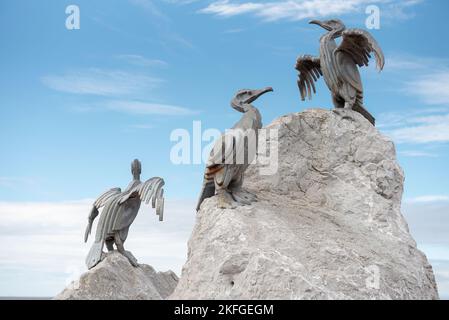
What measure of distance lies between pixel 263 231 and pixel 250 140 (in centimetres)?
115

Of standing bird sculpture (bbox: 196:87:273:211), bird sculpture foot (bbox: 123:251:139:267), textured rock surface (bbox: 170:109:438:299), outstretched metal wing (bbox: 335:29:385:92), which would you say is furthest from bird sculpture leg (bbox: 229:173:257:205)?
bird sculpture foot (bbox: 123:251:139:267)

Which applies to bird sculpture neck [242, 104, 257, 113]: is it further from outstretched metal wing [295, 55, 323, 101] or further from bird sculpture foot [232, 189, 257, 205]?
outstretched metal wing [295, 55, 323, 101]

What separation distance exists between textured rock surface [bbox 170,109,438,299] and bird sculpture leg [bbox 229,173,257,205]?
0.35 ft

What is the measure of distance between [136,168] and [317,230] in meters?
4.53

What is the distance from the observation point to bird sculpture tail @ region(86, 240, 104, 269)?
11.0 metres

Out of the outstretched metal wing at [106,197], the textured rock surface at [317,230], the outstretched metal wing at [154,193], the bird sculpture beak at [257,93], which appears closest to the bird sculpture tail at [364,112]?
the textured rock surface at [317,230]

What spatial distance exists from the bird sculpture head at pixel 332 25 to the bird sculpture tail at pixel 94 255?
511cm

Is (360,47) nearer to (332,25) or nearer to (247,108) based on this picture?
(332,25)

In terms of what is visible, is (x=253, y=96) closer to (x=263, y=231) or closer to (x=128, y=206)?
(x=263, y=231)

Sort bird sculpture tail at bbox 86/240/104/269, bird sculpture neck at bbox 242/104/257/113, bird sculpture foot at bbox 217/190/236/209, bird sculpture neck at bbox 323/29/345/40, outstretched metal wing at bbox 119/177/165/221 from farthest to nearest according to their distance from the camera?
bird sculpture tail at bbox 86/240/104/269 → bird sculpture neck at bbox 323/29/345/40 → outstretched metal wing at bbox 119/177/165/221 → bird sculpture neck at bbox 242/104/257/113 → bird sculpture foot at bbox 217/190/236/209

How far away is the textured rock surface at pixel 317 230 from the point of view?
21.9 ft

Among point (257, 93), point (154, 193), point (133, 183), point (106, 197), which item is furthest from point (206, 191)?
point (106, 197)

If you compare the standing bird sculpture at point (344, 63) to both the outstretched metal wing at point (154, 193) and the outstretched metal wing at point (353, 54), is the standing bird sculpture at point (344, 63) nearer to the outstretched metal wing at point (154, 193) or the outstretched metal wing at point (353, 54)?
the outstretched metal wing at point (353, 54)

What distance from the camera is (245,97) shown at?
811cm
